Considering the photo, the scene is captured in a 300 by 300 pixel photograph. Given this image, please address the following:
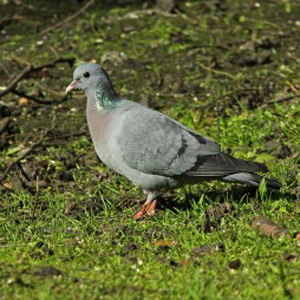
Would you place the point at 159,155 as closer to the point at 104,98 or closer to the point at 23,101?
the point at 104,98

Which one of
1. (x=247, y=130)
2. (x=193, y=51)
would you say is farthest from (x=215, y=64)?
(x=247, y=130)

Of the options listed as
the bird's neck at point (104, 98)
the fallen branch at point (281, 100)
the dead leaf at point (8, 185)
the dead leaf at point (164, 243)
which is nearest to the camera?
the dead leaf at point (164, 243)

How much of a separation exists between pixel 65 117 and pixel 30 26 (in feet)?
7.88

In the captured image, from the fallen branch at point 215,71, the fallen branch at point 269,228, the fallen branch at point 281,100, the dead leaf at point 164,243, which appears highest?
the fallen branch at point 269,228

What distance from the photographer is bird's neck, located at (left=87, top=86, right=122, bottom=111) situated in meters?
5.62

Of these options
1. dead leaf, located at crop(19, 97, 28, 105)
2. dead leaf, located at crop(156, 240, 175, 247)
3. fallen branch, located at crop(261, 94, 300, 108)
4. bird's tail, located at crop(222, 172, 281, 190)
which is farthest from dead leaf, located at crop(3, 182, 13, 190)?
fallen branch, located at crop(261, 94, 300, 108)

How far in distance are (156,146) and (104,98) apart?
640 mm

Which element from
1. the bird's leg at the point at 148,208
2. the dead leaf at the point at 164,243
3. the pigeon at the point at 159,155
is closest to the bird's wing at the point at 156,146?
the pigeon at the point at 159,155

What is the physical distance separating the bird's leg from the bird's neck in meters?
0.76

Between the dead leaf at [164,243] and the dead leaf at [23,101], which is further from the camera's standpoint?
the dead leaf at [23,101]

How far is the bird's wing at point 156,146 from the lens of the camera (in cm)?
528

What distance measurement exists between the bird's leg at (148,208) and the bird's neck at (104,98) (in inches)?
30.0

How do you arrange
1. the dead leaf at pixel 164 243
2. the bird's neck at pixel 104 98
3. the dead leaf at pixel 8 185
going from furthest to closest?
the dead leaf at pixel 8 185, the bird's neck at pixel 104 98, the dead leaf at pixel 164 243

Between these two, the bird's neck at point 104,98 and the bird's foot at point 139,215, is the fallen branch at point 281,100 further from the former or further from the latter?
the bird's foot at point 139,215
